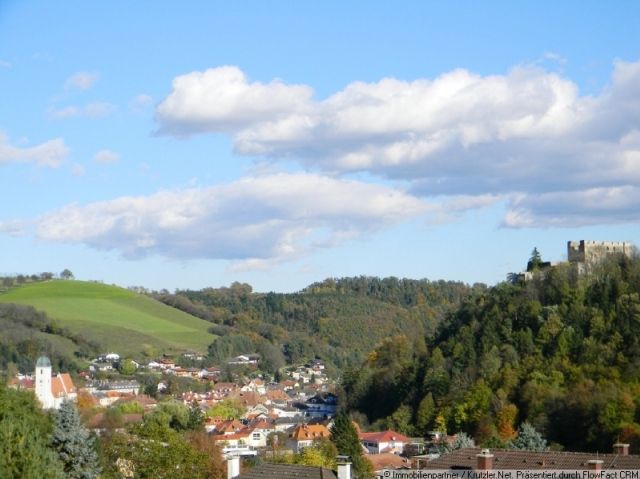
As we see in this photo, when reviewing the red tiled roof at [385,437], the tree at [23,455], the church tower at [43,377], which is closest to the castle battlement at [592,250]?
the red tiled roof at [385,437]

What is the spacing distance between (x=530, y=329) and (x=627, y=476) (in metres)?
59.0

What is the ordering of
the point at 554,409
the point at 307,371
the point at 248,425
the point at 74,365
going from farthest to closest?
1. the point at 307,371
2. the point at 74,365
3. the point at 248,425
4. the point at 554,409

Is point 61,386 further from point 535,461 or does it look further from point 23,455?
point 23,455

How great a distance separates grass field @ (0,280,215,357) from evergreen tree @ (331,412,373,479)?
92445mm

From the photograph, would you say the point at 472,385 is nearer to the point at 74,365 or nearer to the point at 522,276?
the point at 522,276

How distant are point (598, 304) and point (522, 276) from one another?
1160 cm

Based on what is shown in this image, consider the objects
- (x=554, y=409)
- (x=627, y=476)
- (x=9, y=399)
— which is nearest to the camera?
(x=627, y=476)

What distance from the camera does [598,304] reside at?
90.1 metres

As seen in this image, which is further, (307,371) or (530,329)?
(307,371)

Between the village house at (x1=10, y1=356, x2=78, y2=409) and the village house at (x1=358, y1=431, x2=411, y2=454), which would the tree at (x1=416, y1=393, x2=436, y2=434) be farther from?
the village house at (x1=10, y1=356, x2=78, y2=409)

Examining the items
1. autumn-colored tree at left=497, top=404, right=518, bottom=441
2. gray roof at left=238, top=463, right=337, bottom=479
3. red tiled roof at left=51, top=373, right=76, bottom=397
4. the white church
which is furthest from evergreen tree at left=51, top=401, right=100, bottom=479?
red tiled roof at left=51, top=373, right=76, bottom=397

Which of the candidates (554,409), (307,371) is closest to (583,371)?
(554,409)

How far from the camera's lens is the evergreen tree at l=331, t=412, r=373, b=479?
59844 millimetres

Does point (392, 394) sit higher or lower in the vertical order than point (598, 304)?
lower
